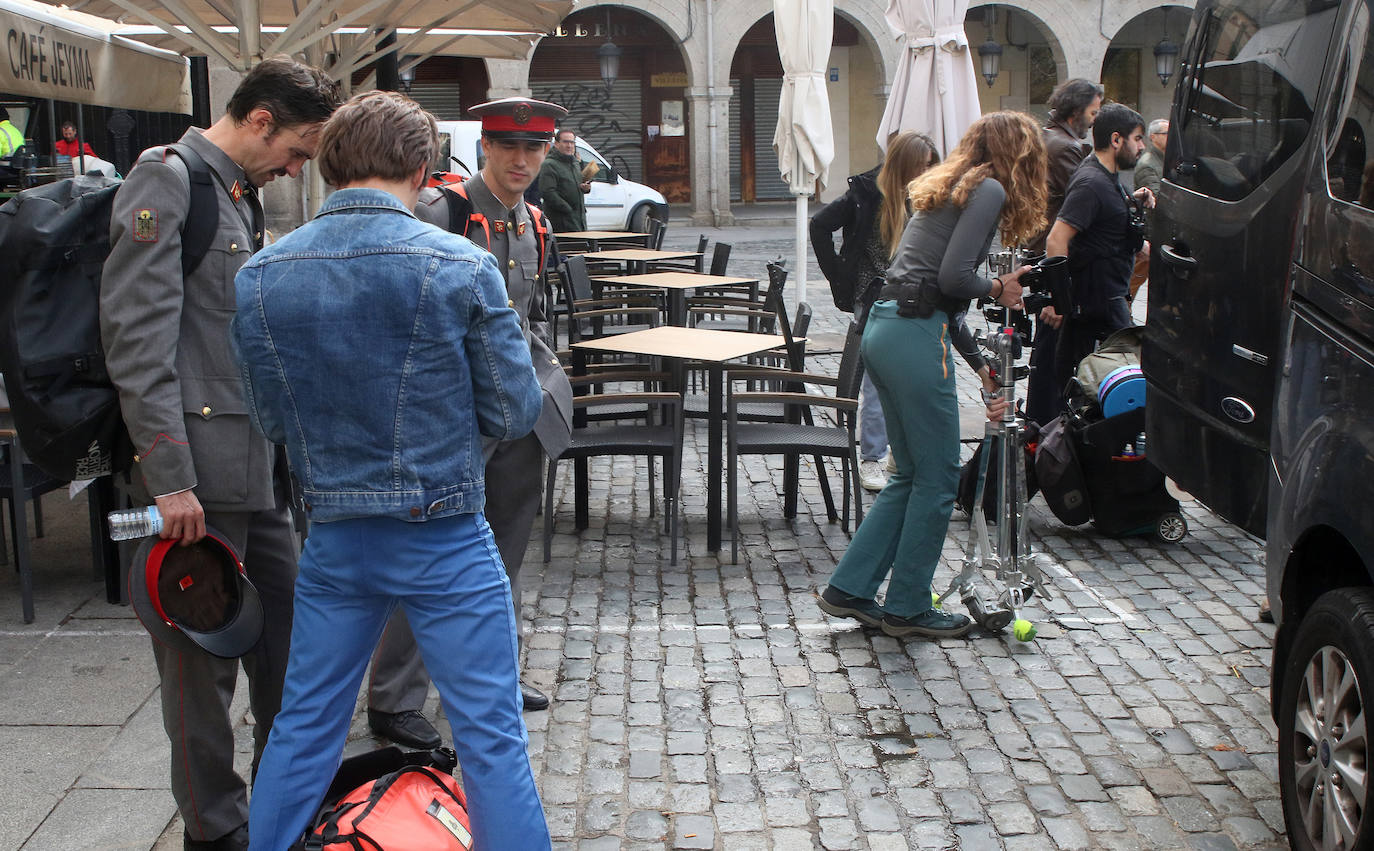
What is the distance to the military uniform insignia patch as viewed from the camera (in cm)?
283

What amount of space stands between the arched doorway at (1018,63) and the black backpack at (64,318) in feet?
101

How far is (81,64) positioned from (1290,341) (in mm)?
6352

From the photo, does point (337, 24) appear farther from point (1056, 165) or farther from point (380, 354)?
point (380, 354)

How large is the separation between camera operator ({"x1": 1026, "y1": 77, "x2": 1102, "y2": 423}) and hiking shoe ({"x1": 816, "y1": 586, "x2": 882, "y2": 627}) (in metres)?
2.55

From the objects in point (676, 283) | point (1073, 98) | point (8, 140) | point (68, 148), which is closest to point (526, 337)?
point (1073, 98)

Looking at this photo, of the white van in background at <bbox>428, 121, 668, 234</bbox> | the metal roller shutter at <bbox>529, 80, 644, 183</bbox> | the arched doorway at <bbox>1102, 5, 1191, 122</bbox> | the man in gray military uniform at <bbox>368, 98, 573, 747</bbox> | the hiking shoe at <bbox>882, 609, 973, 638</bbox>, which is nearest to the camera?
the man in gray military uniform at <bbox>368, 98, 573, 747</bbox>

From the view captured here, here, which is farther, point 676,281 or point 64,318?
point 676,281

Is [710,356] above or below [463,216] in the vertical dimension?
below

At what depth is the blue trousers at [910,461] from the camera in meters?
4.61

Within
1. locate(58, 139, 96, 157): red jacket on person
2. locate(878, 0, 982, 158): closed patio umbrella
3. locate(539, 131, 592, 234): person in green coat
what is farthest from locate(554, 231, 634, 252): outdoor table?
locate(58, 139, 96, 157): red jacket on person

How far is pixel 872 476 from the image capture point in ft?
23.3

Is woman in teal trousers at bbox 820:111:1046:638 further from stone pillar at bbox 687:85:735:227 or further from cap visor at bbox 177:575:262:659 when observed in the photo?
stone pillar at bbox 687:85:735:227

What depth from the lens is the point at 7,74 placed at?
635cm

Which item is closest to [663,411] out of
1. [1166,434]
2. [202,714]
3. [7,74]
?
[1166,434]
